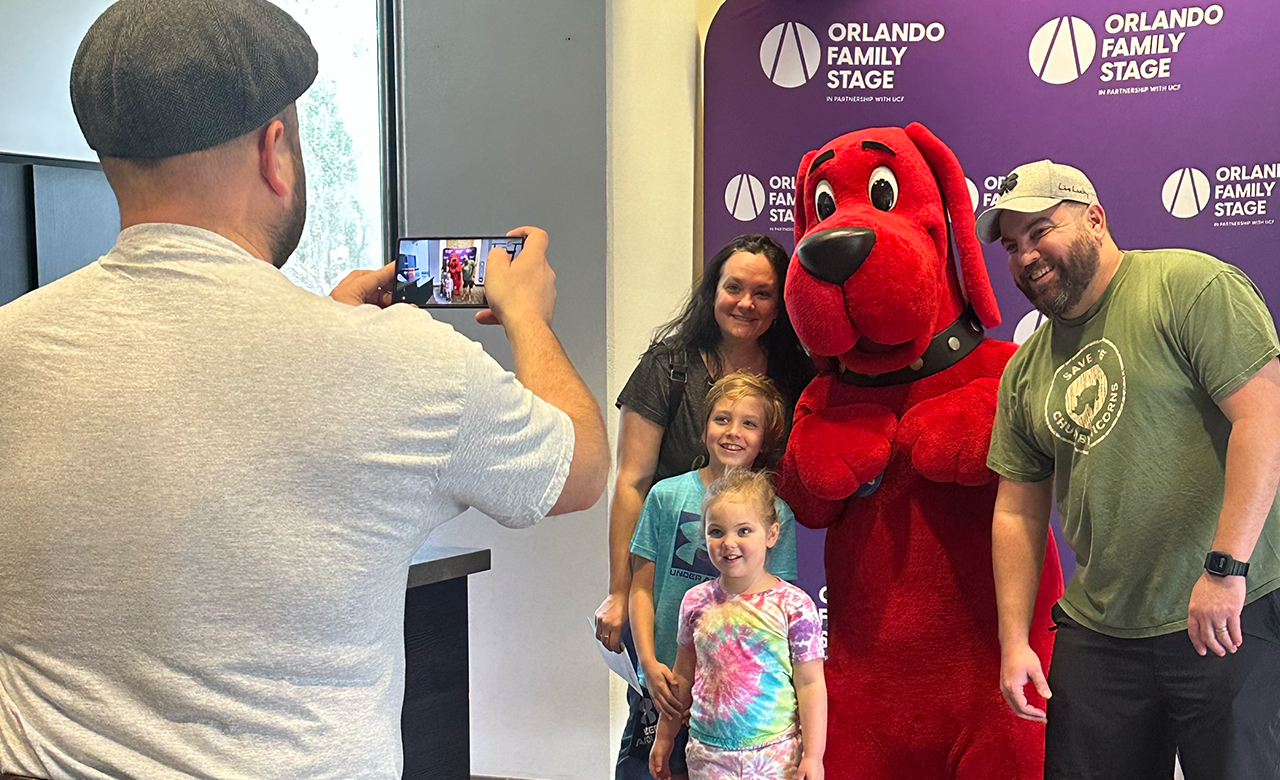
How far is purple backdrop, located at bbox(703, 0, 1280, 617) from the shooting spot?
3240mm

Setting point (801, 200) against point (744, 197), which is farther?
point (744, 197)

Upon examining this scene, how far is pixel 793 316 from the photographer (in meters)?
2.04

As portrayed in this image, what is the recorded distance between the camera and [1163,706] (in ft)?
6.27

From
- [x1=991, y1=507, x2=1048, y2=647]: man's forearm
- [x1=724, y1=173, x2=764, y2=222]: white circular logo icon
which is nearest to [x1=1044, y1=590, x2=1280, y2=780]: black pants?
[x1=991, y1=507, x2=1048, y2=647]: man's forearm

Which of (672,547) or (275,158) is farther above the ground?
(275,158)

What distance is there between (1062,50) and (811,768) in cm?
248

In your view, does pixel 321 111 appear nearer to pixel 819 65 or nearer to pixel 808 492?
pixel 819 65

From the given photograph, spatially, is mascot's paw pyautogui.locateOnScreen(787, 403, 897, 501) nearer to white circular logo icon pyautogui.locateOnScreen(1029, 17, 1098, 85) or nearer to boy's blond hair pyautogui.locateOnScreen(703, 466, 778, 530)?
boy's blond hair pyautogui.locateOnScreen(703, 466, 778, 530)

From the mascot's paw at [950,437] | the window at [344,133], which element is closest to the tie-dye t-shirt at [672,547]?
the mascot's paw at [950,437]

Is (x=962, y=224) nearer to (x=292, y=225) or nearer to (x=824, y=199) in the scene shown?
(x=824, y=199)

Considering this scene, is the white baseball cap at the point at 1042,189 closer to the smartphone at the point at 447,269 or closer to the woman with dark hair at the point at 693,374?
the woman with dark hair at the point at 693,374

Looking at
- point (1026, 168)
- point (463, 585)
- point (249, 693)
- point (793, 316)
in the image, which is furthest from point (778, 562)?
point (249, 693)

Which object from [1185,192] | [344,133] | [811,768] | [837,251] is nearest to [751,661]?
[811,768]

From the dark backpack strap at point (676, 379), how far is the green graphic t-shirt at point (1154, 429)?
764 millimetres
